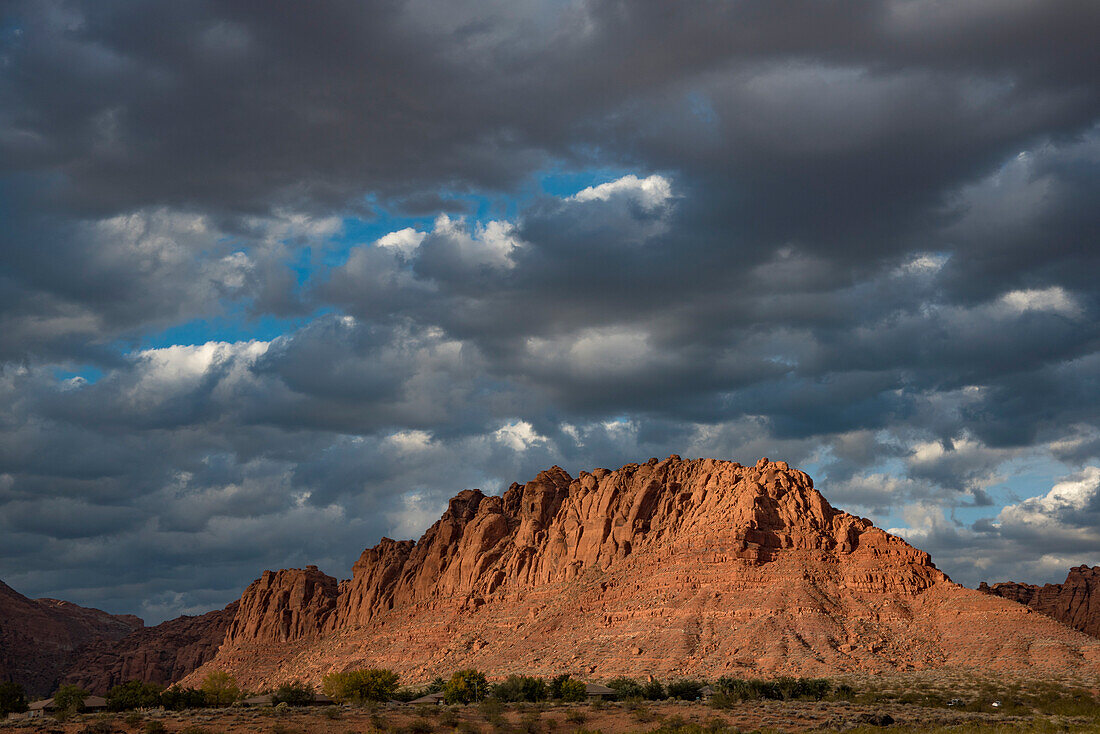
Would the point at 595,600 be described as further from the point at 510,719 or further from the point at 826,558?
the point at 510,719

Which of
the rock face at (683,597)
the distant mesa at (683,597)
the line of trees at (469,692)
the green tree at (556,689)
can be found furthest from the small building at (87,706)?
the rock face at (683,597)

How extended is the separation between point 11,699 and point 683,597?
77862mm

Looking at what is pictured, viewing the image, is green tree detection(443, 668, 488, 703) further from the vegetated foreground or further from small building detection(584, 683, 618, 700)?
the vegetated foreground

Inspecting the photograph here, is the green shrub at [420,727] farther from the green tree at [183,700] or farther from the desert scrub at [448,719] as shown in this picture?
the green tree at [183,700]

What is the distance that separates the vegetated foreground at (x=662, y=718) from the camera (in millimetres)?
58969

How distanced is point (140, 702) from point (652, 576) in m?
69.5

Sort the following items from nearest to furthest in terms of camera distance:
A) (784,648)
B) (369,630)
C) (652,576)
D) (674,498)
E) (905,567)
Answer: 1. (784,648)
2. (905,567)
3. (652,576)
4. (674,498)
5. (369,630)

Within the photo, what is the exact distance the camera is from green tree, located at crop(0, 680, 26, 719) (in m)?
94.0

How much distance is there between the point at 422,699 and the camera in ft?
303

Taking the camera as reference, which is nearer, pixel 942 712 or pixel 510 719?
pixel 510 719

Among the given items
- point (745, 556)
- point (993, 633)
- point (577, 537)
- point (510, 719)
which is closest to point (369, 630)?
point (577, 537)

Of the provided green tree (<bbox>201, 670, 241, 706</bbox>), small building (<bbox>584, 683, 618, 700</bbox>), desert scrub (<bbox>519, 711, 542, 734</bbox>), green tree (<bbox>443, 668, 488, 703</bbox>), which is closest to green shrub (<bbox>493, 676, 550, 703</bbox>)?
green tree (<bbox>443, 668, 488, 703</bbox>)

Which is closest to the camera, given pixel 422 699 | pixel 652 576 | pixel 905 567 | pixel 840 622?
pixel 422 699

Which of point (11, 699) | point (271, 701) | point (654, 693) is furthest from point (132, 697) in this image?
point (654, 693)
